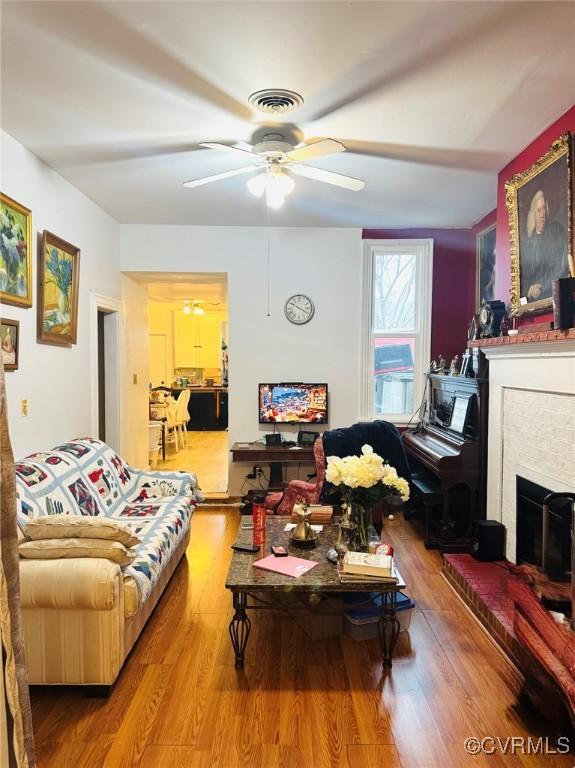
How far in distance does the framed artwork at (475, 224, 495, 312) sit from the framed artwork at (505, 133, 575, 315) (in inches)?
49.5

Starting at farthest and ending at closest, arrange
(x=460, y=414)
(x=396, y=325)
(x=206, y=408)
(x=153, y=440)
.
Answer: (x=206, y=408)
(x=153, y=440)
(x=396, y=325)
(x=460, y=414)

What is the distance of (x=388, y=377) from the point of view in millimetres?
5035

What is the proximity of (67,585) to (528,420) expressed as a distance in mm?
2761

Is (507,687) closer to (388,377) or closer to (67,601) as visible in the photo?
(67,601)

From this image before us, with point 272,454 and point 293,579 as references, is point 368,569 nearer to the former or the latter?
point 293,579

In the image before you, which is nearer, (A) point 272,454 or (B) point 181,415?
(A) point 272,454

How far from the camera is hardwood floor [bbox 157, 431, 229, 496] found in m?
5.59

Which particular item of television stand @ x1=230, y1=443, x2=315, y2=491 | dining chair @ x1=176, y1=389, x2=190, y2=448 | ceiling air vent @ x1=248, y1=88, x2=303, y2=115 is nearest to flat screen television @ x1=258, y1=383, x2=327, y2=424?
television stand @ x1=230, y1=443, x2=315, y2=491

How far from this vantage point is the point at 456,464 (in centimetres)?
361

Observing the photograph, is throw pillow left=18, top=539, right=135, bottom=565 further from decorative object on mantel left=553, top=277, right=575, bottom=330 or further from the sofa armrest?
decorative object on mantel left=553, top=277, right=575, bottom=330

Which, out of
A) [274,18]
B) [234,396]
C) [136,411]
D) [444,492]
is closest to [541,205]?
[274,18]

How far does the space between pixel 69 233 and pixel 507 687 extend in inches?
159

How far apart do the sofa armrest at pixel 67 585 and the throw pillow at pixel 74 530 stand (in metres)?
0.14

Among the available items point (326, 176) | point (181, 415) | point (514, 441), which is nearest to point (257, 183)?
point (326, 176)
